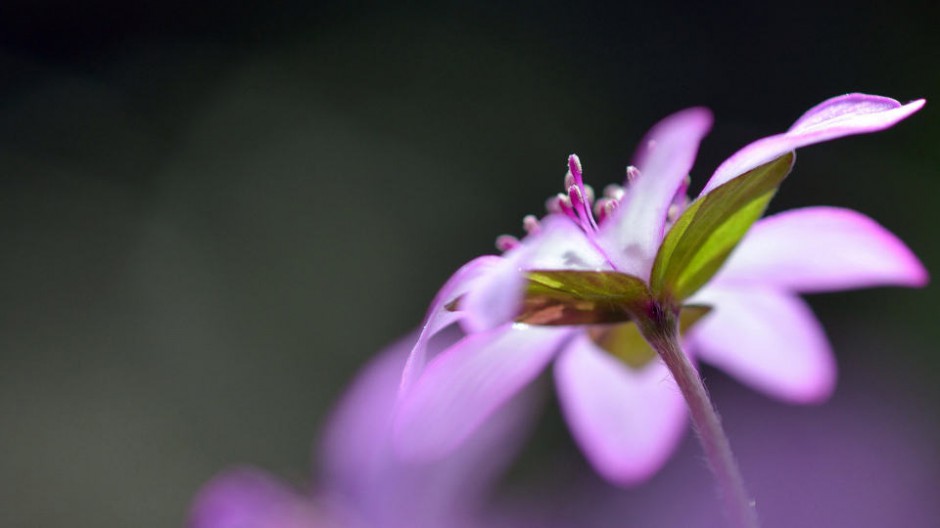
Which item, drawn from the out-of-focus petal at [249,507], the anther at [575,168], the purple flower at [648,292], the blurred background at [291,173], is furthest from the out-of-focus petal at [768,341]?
the blurred background at [291,173]

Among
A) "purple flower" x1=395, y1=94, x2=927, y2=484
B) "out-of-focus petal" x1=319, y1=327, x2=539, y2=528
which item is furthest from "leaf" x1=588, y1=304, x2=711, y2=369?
"out-of-focus petal" x1=319, y1=327, x2=539, y2=528

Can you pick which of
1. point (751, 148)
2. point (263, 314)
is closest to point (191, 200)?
point (263, 314)

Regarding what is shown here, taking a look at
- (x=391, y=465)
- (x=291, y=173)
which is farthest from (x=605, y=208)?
(x=291, y=173)

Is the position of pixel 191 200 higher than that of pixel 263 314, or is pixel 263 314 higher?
pixel 191 200

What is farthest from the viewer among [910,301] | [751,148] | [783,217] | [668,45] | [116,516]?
[668,45]

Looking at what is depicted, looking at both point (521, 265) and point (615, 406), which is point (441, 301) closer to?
point (521, 265)

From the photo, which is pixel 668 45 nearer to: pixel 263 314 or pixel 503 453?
pixel 263 314
